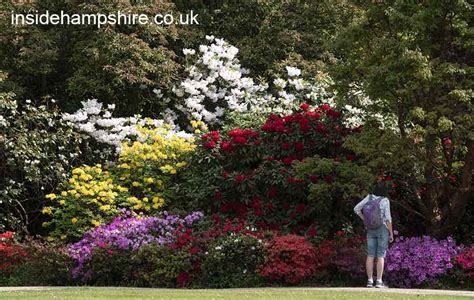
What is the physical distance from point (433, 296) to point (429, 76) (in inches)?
113

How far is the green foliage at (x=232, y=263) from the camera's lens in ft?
35.2

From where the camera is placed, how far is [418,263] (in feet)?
34.3

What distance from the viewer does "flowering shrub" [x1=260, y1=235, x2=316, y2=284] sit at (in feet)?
34.4

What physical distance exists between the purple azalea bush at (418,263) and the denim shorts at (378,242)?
57 cm

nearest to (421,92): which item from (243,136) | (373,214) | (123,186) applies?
(373,214)

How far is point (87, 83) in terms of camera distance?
15.4 metres

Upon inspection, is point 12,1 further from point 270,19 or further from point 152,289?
point 152,289

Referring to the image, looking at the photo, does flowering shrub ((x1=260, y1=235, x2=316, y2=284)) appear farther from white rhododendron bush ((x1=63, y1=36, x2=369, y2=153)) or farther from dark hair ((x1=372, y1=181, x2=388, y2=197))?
white rhododendron bush ((x1=63, y1=36, x2=369, y2=153))

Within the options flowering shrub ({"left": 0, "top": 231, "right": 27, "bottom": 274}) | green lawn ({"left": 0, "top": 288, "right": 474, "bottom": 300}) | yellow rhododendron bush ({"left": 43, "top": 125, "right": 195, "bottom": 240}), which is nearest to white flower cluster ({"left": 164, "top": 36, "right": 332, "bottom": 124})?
yellow rhododendron bush ({"left": 43, "top": 125, "right": 195, "bottom": 240})

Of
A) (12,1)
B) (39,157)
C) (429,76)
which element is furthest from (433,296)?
(12,1)

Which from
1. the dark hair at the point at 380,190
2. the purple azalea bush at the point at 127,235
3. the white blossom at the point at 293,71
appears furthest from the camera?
the white blossom at the point at 293,71

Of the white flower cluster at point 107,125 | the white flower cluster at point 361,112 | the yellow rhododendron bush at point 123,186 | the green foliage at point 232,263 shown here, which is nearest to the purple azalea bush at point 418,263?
the green foliage at point 232,263

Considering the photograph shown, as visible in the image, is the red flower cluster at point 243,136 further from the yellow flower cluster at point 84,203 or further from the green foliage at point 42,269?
the green foliage at point 42,269

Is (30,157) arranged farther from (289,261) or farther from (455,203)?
(455,203)
